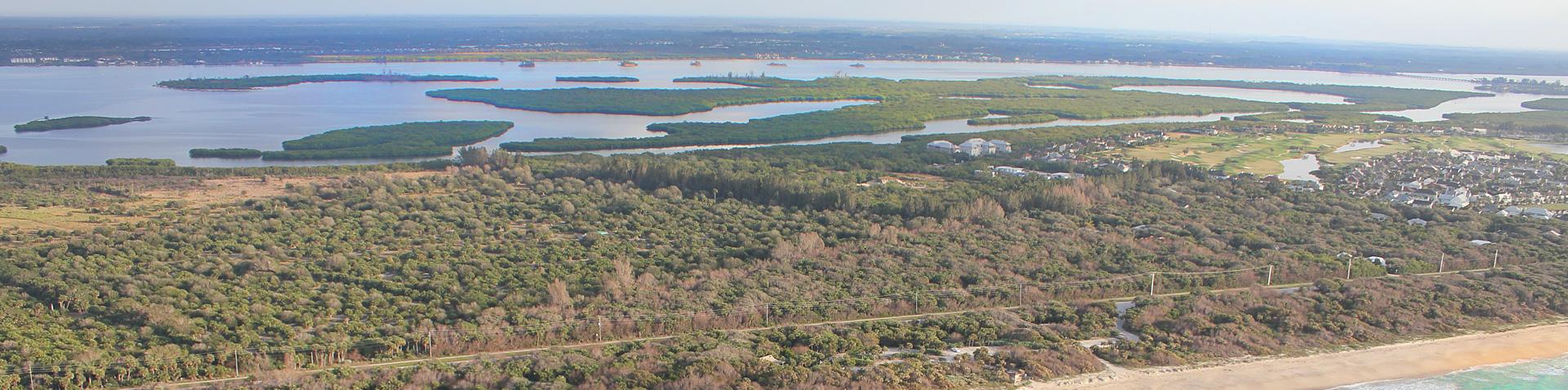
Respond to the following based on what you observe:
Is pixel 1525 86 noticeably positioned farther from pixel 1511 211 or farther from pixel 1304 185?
pixel 1511 211

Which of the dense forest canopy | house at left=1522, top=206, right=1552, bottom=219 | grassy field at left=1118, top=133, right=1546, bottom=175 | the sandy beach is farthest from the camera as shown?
grassy field at left=1118, top=133, right=1546, bottom=175

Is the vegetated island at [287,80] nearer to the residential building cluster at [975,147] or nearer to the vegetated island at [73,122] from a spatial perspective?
the vegetated island at [73,122]

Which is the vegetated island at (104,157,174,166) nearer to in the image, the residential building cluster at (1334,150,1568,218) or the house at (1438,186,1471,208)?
the residential building cluster at (1334,150,1568,218)

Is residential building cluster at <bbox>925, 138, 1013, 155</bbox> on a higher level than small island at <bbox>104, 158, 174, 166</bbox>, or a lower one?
higher

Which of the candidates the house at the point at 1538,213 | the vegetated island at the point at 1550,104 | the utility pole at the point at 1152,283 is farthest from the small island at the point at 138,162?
the vegetated island at the point at 1550,104

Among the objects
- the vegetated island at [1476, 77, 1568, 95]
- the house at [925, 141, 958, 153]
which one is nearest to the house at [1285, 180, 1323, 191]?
the house at [925, 141, 958, 153]

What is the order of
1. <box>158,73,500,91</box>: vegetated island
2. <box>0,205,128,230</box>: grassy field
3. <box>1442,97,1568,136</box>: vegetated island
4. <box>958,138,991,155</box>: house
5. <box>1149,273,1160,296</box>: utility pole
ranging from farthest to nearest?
<box>158,73,500,91</box>: vegetated island, <box>1442,97,1568,136</box>: vegetated island, <box>958,138,991,155</box>: house, <box>0,205,128,230</box>: grassy field, <box>1149,273,1160,296</box>: utility pole

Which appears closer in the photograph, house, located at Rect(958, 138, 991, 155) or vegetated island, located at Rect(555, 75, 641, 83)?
house, located at Rect(958, 138, 991, 155)
